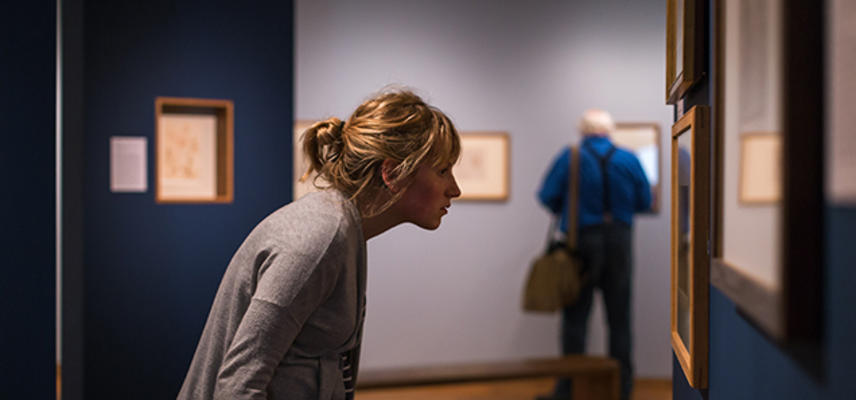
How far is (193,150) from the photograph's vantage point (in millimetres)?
3934

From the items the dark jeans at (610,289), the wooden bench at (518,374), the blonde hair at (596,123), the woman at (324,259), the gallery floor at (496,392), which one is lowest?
the gallery floor at (496,392)

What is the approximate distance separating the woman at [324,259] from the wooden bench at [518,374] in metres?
2.57

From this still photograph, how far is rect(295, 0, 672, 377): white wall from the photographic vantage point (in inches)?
236

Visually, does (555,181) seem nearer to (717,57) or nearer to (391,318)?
(391,318)

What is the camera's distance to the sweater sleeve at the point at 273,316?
64.4 inches

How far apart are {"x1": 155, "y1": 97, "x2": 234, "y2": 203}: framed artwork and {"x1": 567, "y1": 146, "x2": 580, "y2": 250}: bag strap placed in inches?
97.0

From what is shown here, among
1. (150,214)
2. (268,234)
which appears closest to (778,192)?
(268,234)

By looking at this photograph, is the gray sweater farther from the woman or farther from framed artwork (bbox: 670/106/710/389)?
framed artwork (bbox: 670/106/710/389)

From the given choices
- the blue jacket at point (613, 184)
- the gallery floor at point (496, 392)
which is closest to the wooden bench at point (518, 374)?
the gallery floor at point (496, 392)

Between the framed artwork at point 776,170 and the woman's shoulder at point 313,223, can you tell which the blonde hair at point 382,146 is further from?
the framed artwork at point 776,170

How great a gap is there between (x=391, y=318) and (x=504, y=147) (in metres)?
1.70

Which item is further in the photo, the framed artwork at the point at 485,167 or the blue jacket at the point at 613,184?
the framed artwork at the point at 485,167

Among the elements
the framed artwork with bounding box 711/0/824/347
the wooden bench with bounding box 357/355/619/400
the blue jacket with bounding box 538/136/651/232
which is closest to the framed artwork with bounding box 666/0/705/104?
the framed artwork with bounding box 711/0/824/347

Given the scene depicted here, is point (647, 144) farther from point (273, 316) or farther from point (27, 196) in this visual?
point (273, 316)
